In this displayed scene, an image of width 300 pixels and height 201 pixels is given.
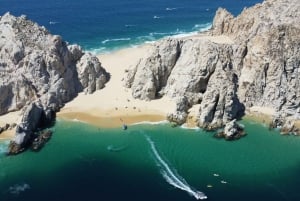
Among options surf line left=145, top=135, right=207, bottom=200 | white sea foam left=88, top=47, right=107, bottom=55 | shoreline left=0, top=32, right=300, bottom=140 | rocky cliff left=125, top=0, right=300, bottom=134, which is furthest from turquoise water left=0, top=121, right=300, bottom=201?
white sea foam left=88, top=47, right=107, bottom=55

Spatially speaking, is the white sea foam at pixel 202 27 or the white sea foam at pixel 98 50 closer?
the white sea foam at pixel 98 50

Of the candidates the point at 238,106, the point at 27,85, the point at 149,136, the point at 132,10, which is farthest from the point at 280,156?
the point at 132,10

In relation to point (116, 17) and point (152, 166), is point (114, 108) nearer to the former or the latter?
point (152, 166)

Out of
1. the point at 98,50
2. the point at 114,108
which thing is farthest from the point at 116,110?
the point at 98,50

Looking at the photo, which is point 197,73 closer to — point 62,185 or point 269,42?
point 269,42

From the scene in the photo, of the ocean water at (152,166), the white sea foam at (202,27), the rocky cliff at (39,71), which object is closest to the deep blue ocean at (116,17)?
the white sea foam at (202,27)

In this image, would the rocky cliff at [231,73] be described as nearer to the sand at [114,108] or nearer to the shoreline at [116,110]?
the shoreline at [116,110]
